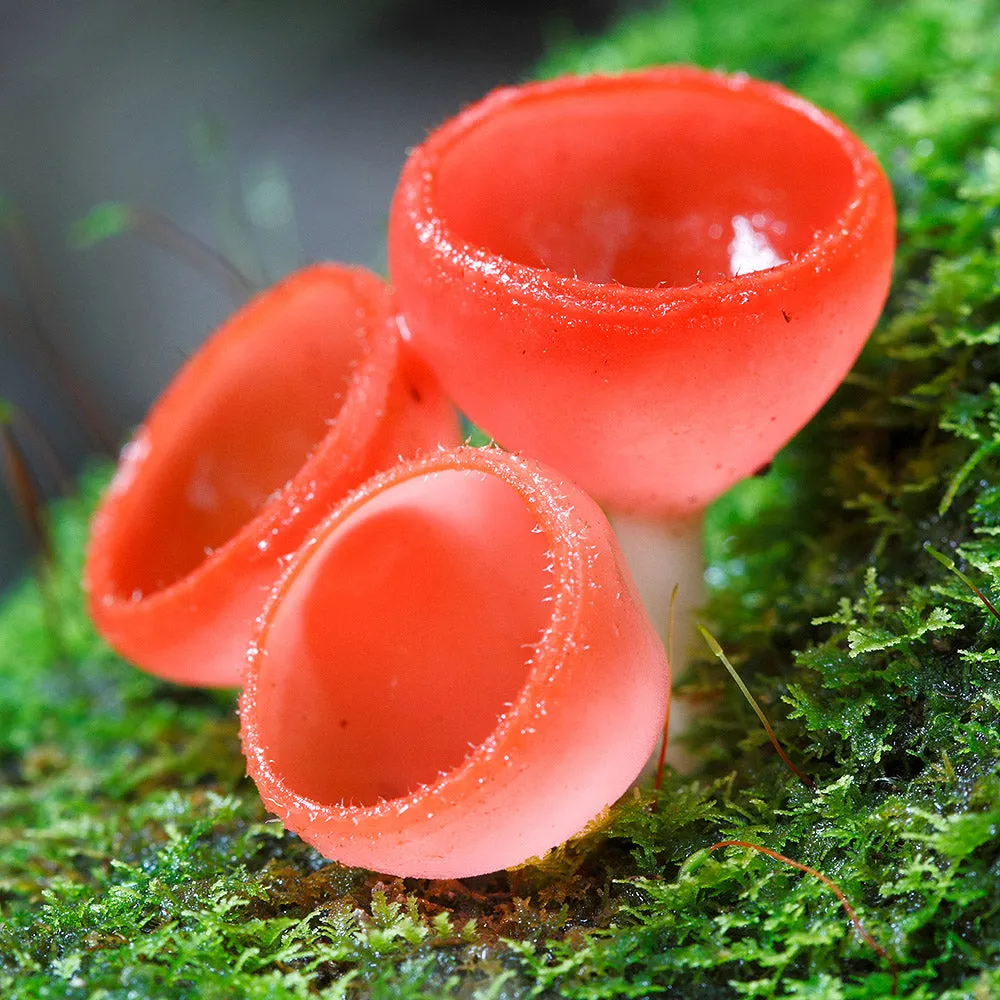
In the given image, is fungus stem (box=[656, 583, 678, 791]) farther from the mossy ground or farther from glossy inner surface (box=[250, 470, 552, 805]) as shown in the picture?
glossy inner surface (box=[250, 470, 552, 805])

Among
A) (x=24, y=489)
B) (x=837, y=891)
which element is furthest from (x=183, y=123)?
(x=837, y=891)

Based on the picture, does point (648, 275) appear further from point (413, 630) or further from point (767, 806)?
point (767, 806)

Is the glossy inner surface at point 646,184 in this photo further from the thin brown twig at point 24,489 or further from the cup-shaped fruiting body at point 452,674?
the thin brown twig at point 24,489

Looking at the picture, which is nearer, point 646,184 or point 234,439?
point 646,184

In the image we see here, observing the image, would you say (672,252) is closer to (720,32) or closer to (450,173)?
(450,173)

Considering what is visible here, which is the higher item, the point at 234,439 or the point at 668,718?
the point at 234,439

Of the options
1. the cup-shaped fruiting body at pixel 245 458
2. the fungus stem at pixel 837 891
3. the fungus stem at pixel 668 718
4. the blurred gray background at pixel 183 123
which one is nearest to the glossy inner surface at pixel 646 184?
the cup-shaped fruiting body at pixel 245 458
